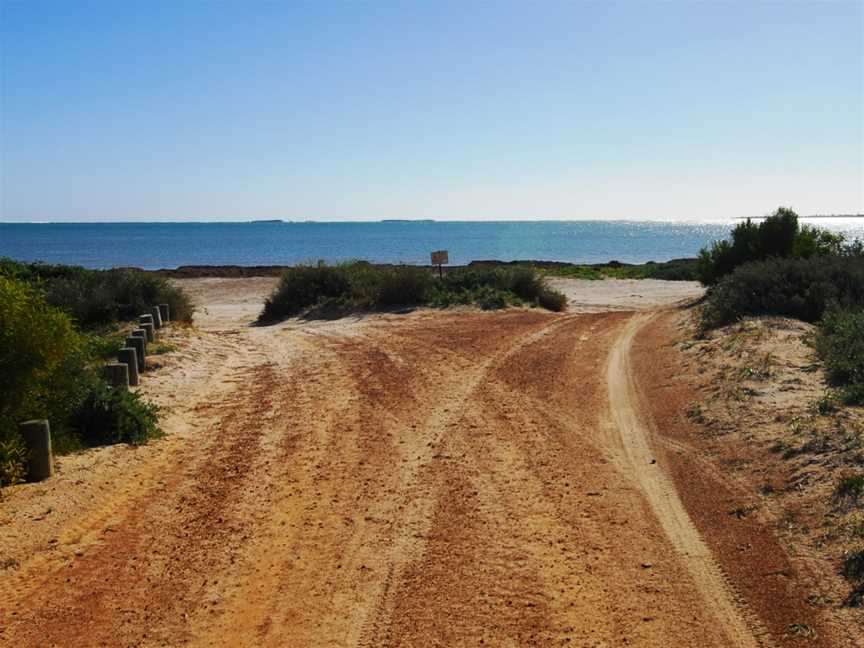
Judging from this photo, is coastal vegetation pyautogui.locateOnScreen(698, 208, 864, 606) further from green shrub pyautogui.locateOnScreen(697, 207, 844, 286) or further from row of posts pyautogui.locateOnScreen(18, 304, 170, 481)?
row of posts pyautogui.locateOnScreen(18, 304, 170, 481)

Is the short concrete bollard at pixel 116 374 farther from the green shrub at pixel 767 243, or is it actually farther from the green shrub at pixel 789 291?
the green shrub at pixel 767 243

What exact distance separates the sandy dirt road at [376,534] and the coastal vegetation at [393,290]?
13.8m

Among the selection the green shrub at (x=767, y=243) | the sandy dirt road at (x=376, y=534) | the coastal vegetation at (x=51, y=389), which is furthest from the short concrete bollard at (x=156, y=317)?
the green shrub at (x=767, y=243)

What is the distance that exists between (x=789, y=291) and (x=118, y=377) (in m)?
14.5

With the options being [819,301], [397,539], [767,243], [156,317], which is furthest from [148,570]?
[767,243]

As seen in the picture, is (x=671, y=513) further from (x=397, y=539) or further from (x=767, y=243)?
(x=767, y=243)

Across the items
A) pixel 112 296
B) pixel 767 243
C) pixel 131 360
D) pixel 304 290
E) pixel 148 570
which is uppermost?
pixel 767 243

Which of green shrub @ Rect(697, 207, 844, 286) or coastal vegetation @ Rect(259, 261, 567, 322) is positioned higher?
green shrub @ Rect(697, 207, 844, 286)

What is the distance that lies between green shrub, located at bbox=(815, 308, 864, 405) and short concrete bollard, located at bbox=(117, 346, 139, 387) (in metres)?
10.4

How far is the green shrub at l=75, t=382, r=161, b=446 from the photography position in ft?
31.0

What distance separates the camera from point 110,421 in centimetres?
957

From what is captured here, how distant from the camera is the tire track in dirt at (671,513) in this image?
518 centimetres

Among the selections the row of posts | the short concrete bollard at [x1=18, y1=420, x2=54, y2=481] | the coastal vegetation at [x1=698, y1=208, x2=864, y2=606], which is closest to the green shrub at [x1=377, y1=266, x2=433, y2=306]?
the row of posts

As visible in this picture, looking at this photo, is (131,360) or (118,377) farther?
(131,360)
